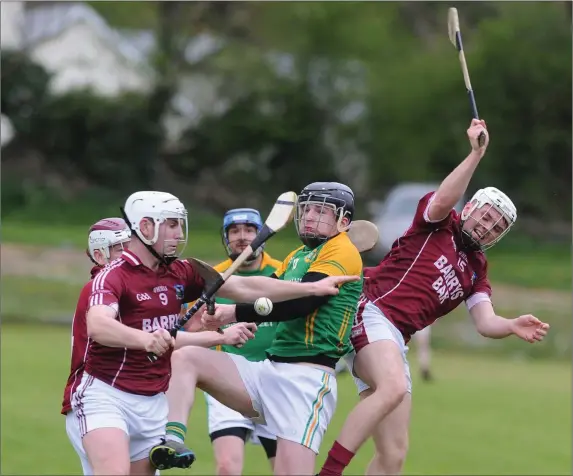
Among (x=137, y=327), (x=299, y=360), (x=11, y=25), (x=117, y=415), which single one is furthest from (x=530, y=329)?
(x=11, y=25)

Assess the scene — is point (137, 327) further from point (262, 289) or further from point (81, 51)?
point (81, 51)

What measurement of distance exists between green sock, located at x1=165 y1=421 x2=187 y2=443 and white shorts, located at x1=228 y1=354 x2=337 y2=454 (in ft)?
1.69

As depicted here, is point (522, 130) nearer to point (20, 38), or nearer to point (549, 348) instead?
point (549, 348)

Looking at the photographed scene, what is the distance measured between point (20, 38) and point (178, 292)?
116 feet

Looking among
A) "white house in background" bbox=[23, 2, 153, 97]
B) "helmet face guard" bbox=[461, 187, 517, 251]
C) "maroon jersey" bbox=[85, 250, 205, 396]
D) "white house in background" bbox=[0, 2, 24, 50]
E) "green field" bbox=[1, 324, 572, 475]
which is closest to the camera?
"maroon jersey" bbox=[85, 250, 205, 396]

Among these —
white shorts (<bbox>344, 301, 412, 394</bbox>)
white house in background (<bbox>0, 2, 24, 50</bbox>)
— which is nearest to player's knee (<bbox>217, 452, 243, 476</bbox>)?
white shorts (<bbox>344, 301, 412, 394</bbox>)

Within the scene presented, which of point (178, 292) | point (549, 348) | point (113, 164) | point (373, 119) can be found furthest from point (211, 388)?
point (373, 119)

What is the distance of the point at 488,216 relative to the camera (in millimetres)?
7836

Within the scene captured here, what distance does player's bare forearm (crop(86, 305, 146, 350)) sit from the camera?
20.4 feet

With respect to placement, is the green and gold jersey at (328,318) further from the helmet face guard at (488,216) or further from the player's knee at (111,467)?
the player's knee at (111,467)

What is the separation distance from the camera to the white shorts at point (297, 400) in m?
6.95

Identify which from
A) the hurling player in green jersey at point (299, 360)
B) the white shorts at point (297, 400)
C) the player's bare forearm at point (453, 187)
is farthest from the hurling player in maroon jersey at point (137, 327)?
the player's bare forearm at point (453, 187)

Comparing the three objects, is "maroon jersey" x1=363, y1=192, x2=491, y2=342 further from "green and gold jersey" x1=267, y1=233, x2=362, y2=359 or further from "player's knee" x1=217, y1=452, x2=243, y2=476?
"player's knee" x1=217, y1=452, x2=243, y2=476

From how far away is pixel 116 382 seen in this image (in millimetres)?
6641
